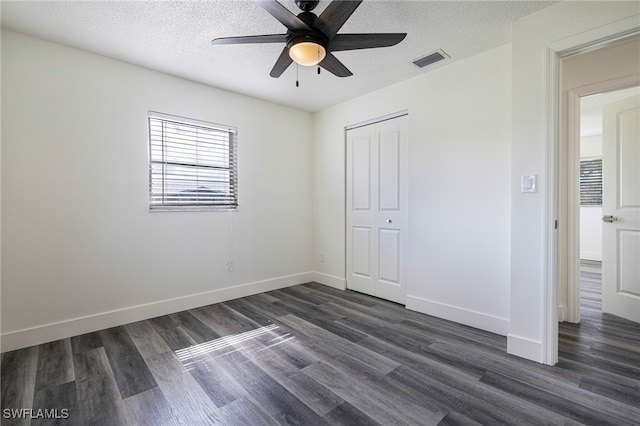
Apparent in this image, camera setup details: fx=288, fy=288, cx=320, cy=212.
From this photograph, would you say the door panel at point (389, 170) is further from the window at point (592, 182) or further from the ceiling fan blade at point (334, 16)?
the window at point (592, 182)

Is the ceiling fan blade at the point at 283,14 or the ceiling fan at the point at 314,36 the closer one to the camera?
the ceiling fan blade at the point at 283,14

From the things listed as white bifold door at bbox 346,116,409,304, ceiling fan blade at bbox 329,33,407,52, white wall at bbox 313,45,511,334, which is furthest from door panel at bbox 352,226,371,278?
ceiling fan blade at bbox 329,33,407,52

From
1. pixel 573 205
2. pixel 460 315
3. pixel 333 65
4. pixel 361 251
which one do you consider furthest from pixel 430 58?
pixel 460 315

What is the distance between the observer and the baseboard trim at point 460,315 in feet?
8.63

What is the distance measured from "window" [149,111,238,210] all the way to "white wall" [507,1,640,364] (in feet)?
10.0

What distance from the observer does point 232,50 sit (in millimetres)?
2678

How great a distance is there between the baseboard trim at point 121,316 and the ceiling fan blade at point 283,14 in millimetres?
2969

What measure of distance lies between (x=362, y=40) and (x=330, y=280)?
10.7ft

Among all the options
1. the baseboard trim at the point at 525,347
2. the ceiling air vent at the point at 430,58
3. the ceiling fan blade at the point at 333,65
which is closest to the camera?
the ceiling fan blade at the point at 333,65

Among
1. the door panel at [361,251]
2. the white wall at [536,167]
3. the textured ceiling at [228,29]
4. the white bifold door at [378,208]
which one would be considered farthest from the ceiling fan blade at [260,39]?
the door panel at [361,251]

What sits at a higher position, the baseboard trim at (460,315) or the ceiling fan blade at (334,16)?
the ceiling fan blade at (334,16)

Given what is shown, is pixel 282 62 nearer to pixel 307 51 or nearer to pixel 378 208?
pixel 307 51

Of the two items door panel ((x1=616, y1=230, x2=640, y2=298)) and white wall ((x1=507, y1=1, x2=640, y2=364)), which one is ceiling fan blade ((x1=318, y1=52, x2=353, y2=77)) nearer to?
white wall ((x1=507, y1=1, x2=640, y2=364))

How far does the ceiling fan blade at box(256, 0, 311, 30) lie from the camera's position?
5.14 ft
